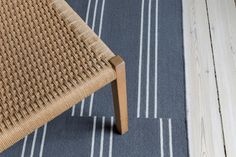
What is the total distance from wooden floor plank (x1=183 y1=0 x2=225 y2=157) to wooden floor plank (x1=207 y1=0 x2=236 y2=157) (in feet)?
0.07

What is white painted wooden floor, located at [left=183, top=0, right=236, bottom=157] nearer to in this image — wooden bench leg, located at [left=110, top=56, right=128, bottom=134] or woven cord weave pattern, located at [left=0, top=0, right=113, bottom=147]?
wooden bench leg, located at [left=110, top=56, right=128, bottom=134]

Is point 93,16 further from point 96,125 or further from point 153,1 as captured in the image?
point 96,125

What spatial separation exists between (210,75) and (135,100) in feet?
1.01

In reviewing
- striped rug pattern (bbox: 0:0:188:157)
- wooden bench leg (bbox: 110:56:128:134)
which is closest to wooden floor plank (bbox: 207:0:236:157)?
striped rug pattern (bbox: 0:0:188:157)

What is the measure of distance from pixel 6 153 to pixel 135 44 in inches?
25.3

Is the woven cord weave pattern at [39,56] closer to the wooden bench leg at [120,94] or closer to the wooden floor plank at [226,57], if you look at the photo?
the wooden bench leg at [120,94]

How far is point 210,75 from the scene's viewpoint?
4.56 ft

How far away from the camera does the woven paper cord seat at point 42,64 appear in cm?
90

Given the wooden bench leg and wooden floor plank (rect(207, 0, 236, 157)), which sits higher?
wooden floor plank (rect(207, 0, 236, 157))

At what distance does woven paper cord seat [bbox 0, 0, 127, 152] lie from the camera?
0.90 meters

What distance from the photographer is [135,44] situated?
58.0 inches

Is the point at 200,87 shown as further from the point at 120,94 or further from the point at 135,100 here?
the point at 120,94

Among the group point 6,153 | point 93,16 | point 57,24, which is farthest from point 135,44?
point 6,153

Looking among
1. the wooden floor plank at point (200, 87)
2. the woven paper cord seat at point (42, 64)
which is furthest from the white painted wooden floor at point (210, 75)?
the woven paper cord seat at point (42, 64)
